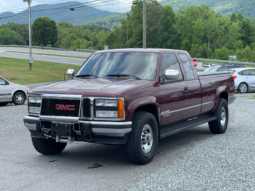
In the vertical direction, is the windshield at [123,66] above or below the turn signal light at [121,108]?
above

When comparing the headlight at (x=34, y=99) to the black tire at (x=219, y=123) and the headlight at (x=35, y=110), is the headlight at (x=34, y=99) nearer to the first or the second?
the headlight at (x=35, y=110)

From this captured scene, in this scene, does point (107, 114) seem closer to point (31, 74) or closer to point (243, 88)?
point (243, 88)

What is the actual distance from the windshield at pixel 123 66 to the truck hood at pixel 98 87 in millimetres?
235

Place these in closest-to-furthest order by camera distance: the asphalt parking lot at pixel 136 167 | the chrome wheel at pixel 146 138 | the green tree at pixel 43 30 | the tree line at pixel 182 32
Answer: the asphalt parking lot at pixel 136 167 → the chrome wheel at pixel 146 138 → the tree line at pixel 182 32 → the green tree at pixel 43 30

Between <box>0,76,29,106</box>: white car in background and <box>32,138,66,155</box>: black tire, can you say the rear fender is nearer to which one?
→ <box>32,138,66,155</box>: black tire

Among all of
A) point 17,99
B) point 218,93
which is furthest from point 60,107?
A: point 17,99

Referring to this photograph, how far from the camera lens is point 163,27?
103438mm

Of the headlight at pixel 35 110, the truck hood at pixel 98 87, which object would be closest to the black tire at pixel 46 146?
the headlight at pixel 35 110

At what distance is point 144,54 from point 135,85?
1140mm

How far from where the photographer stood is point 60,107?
5684mm

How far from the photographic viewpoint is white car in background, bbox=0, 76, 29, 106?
51.9ft

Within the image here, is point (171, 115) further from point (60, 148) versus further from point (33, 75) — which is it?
point (33, 75)

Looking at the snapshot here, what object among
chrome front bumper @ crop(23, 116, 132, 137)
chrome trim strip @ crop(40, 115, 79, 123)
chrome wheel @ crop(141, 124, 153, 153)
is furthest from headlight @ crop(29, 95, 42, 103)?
chrome wheel @ crop(141, 124, 153, 153)

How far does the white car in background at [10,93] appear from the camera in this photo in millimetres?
15805
